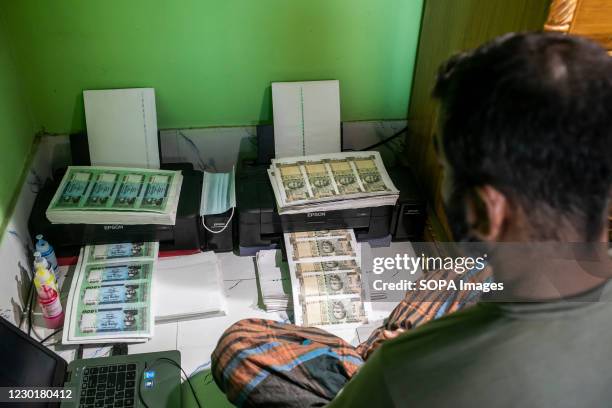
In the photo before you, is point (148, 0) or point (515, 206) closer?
point (515, 206)

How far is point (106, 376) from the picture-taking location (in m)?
1.16

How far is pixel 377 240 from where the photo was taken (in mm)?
1663

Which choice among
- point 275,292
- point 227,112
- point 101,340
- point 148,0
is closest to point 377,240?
point 275,292

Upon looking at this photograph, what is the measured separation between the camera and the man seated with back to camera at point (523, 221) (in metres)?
0.56

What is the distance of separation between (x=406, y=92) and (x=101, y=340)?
119 cm

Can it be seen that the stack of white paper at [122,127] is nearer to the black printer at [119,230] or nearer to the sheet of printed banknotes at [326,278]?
the black printer at [119,230]

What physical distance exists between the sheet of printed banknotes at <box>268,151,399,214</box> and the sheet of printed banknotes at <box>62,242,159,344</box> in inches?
16.4

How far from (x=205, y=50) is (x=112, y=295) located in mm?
753

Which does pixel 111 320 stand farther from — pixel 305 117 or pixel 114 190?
pixel 305 117

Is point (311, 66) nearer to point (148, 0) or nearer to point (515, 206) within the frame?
point (148, 0)

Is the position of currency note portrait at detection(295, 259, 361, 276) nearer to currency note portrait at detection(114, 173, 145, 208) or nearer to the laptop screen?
currency note portrait at detection(114, 173, 145, 208)

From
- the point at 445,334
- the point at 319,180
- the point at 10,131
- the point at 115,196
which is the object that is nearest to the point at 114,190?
the point at 115,196

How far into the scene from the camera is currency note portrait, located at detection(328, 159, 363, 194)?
1.59 meters

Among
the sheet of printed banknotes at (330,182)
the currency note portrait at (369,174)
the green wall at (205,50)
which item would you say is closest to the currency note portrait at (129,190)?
the green wall at (205,50)
